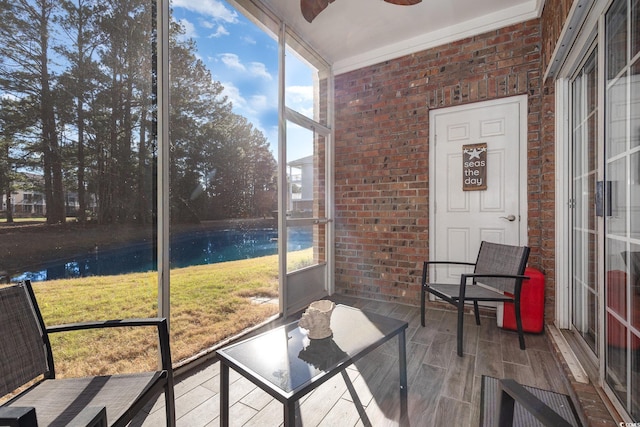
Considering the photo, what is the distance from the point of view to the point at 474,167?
3.11 metres

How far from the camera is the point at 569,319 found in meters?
2.48

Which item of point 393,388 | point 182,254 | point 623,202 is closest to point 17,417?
point 182,254

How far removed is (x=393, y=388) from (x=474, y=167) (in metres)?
2.32

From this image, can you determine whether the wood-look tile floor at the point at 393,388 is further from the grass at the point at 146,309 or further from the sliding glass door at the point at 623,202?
the sliding glass door at the point at 623,202

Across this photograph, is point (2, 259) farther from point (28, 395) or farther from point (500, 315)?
point (500, 315)

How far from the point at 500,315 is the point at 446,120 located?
2.04 metres

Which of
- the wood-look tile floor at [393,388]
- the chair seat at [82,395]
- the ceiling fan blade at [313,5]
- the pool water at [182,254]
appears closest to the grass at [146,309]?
the pool water at [182,254]

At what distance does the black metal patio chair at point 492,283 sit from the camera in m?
2.33

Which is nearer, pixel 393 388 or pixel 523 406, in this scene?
pixel 523 406

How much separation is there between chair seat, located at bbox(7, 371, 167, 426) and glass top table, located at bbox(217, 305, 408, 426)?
348 mm

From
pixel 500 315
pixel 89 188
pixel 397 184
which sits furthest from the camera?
pixel 397 184

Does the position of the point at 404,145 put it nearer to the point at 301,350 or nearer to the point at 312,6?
the point at 312,6

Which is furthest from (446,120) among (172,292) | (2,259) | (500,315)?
(2,259)

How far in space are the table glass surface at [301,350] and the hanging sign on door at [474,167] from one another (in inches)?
78.2
